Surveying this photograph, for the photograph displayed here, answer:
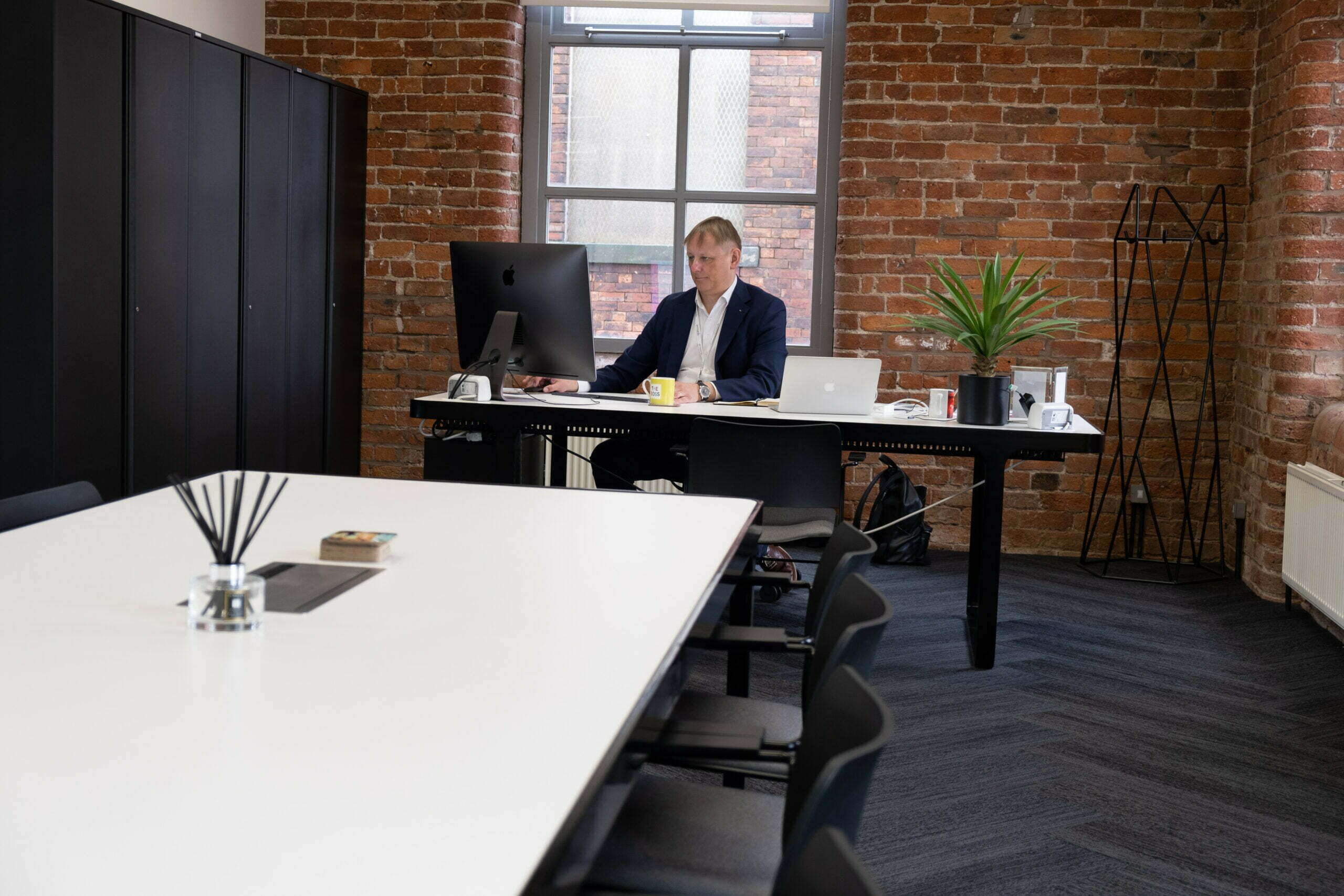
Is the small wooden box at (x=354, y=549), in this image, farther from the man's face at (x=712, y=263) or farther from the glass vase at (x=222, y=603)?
the man's face at (x=712, y=263)

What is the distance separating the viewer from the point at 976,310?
380 cm

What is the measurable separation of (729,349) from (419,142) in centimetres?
195

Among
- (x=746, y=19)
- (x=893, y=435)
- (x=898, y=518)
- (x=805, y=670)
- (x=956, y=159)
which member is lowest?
(x=898, y=518)

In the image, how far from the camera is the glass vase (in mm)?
1512

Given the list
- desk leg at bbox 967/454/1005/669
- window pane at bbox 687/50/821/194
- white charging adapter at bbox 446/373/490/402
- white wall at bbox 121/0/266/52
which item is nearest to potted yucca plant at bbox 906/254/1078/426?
desk leg at bbox 967/454/1005/669

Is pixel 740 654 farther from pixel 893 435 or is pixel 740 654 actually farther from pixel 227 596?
pixel 893 435

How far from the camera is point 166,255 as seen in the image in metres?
4.28

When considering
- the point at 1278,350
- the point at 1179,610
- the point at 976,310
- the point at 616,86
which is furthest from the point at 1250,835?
the point at 616,86

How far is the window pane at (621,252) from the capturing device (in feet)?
18.9

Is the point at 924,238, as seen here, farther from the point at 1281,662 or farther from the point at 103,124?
the point at 103,124

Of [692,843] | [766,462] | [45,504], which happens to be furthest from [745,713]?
[766,462]

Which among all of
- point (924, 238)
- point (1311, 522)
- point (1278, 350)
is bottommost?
point (1311, 522)

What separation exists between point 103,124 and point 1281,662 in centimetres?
412

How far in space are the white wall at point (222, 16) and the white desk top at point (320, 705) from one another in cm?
334
